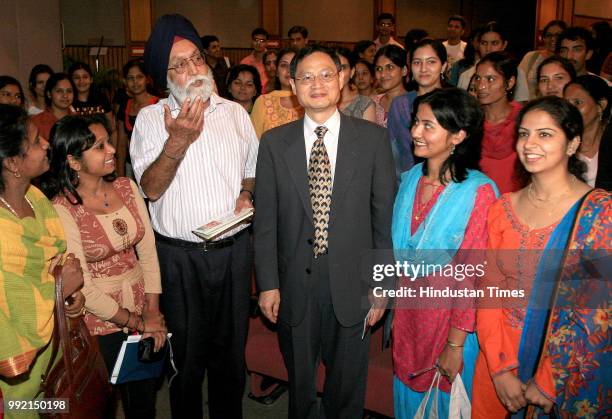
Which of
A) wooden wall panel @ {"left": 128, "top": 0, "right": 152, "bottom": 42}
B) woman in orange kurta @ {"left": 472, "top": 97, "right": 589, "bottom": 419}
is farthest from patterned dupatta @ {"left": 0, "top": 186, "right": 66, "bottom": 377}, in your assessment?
wooden wall panel @ {"left": 128, "top": 0, "right": 152, "bottom": 42}

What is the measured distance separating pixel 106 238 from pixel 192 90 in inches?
29.5

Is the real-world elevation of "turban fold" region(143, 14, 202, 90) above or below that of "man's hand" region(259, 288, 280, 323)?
above

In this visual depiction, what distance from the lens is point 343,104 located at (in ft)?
12.6

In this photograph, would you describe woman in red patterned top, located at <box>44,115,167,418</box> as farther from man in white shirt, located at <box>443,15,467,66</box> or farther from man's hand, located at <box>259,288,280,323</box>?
man in white shirt, located at <box>443,15,467,66</box>

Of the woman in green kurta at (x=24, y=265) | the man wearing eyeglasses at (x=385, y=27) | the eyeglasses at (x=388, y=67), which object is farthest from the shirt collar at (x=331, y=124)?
the man wearing eyeglasses at (x=385, y=27)

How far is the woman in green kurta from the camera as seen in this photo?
1799 mm

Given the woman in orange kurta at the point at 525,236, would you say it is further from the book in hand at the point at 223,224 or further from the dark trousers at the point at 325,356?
the book in hand at the point at 223,224

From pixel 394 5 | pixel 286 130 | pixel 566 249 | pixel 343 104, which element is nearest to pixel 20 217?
pixel 286 130

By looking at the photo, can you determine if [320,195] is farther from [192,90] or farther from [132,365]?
[132,365]

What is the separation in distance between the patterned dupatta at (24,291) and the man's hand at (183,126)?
58cm

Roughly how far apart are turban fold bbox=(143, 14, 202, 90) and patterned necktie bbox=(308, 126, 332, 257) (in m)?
0.84

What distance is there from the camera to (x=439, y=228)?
2.11 m

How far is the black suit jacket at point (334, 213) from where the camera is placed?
218 cm

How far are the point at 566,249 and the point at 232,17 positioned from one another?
11.4m
